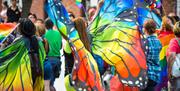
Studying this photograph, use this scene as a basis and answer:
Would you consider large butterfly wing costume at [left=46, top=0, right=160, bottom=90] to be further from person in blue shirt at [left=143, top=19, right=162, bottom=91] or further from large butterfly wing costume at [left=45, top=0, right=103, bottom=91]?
person in blue shirt at [left=143, top=19, right=162, bottom=91]

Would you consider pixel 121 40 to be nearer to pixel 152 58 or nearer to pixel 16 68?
pixel 152 58

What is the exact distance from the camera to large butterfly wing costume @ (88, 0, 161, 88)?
378 inches

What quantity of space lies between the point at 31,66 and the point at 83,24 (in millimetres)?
857

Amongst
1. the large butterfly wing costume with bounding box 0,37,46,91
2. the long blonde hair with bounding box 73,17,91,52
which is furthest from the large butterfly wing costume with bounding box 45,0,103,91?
the large butterfly wing costume with bounding box 0,37,46,91

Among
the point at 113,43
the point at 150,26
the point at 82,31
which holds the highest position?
the point at 82,31

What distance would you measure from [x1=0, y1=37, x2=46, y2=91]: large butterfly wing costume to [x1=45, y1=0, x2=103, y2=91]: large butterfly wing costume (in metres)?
0.54

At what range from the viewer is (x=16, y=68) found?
9.14 m

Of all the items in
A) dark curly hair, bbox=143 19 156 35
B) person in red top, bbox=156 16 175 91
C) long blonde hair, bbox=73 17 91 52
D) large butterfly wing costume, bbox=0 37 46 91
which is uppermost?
long blonde hair, bbox=73 17 91 52

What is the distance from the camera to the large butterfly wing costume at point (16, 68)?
29.8 feet

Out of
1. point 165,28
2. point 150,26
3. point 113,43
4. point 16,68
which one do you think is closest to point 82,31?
point 113,43

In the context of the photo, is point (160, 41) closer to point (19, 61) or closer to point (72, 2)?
point (19, 61)

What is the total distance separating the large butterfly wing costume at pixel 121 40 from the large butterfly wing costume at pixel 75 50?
23.0 inches

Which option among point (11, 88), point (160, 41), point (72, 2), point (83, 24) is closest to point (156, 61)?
point (160, 41)

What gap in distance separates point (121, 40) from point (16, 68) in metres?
1.52
